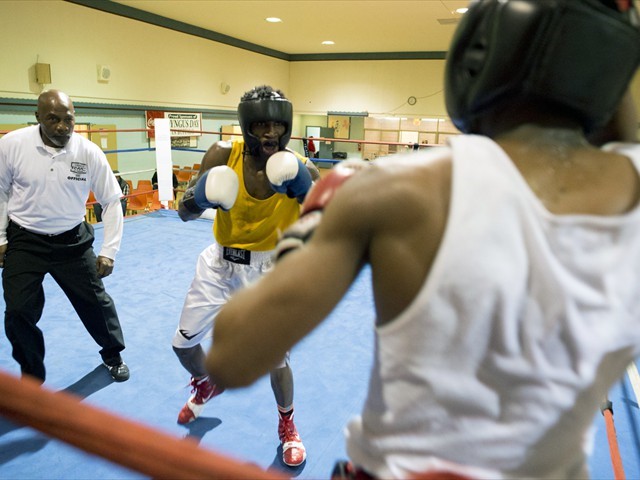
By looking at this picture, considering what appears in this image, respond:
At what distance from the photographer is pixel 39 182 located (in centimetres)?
197

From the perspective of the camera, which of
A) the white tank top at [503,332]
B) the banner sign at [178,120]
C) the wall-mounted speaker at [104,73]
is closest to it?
the white tank top at [503,332]

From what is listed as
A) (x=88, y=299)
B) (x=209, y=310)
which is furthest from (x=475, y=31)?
(x=88, y=299)

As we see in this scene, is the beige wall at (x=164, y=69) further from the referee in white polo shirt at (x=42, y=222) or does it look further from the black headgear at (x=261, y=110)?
the black headgear at (x=261, y=110)

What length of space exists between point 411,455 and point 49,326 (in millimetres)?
2666

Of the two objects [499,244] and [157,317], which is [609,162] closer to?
[499,244]

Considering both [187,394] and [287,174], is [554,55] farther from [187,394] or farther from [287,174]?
[187,394]

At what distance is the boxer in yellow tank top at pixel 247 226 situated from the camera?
173 cm

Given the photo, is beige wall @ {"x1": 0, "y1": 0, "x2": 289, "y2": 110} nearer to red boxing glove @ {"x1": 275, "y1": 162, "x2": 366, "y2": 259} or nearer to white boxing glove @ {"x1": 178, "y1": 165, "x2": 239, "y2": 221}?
white boxing glove @ {"x1": 178, "y1": 165, "x2": 239, "y2": 221}

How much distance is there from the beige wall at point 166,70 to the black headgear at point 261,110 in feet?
8.92

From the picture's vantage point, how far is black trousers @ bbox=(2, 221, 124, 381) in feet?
6.20

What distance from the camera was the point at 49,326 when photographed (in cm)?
257

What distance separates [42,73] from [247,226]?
4.81 m

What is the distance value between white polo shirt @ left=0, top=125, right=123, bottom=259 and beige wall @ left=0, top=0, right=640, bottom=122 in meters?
3.52

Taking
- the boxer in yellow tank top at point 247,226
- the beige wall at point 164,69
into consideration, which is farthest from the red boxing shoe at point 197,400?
the beige wall at point 164,69
